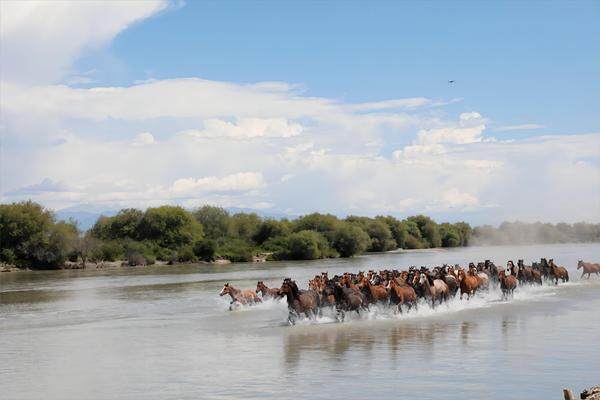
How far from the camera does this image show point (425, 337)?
16.4 m

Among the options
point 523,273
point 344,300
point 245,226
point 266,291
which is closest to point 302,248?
point 245,226

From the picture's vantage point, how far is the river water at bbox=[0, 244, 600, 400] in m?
11.6

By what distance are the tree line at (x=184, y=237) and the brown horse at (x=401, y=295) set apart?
159 ft

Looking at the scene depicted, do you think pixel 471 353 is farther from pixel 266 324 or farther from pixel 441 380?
pixel 266 324

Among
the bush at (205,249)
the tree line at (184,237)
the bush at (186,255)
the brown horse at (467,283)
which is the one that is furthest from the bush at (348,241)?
the brown horse at (467,283)

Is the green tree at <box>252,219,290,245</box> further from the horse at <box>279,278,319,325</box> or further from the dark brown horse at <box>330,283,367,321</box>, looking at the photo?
the horse at <box>279,278,319,325</box>

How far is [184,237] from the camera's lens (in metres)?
75.2

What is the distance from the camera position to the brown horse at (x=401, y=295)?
66.5 feet

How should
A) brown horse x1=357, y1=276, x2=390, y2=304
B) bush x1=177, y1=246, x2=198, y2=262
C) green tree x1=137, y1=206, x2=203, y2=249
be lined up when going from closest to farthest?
brown horse x1=357, y1=276, x2=390, y2=304 → bush x1=177, y1=246, x2=198, y2=262 → green tree x1=137, y1=206, x2=203, y2=249

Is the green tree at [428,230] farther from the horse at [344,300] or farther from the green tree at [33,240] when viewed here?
the horse at [344,300]

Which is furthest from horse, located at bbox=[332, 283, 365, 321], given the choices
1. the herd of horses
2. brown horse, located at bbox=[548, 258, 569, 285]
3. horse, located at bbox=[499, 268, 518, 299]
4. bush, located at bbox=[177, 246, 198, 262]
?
bush, located at bbox=[177, 246, 198, 262]

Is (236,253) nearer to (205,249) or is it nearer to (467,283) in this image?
(205,249)

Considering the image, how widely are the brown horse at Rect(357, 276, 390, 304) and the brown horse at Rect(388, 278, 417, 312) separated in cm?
21

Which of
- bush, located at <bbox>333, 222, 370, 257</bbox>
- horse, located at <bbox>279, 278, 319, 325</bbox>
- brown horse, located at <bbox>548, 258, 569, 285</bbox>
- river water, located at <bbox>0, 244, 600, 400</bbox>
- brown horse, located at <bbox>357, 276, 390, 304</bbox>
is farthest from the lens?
bush, located at <bbox>333, 222, 370, 257</bbox>
